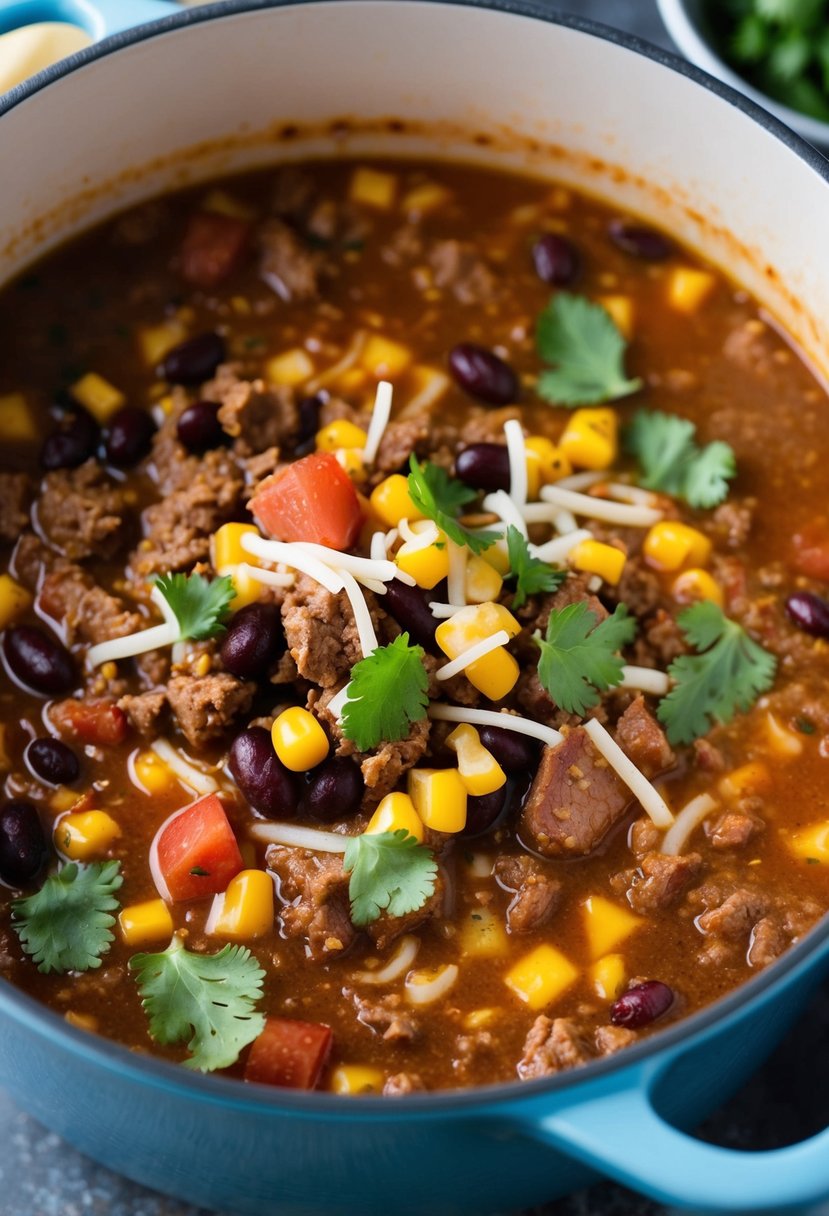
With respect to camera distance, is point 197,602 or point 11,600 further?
point 11,600

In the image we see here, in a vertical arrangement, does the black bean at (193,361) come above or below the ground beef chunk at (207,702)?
above

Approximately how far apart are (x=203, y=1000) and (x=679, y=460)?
2.18 meters

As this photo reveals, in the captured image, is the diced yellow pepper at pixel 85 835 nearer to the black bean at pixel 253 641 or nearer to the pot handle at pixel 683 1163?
the black bean at pixel 253 641

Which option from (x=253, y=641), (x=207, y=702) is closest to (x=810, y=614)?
(x=253, y=641)

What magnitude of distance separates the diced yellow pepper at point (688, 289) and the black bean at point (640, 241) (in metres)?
0.09

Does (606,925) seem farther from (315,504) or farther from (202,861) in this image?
(315,504)

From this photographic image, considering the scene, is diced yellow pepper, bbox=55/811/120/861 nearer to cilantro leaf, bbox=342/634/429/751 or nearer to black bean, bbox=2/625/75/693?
black bean, bbox=2/625/75/693

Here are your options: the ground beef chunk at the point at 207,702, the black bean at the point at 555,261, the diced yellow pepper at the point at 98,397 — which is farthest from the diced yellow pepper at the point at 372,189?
the ground beef chunk at the point at 207,702

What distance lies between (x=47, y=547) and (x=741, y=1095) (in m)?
2.56

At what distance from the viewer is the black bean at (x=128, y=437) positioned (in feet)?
14.5

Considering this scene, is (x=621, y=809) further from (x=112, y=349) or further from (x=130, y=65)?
(x=130, y=65)

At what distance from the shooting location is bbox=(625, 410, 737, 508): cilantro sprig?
14.7ft

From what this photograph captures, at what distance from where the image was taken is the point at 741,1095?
13.5 feet

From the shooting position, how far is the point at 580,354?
15.3 feet
